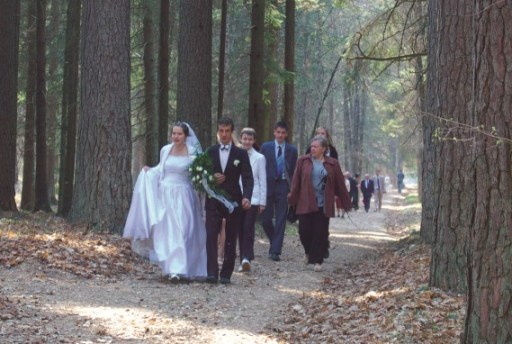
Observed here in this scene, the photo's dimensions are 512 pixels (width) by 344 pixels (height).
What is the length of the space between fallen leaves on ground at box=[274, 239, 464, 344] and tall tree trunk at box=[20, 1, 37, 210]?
48.0ft

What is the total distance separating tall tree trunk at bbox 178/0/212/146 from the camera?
49.0 ft

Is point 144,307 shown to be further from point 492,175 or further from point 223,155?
point 492,175

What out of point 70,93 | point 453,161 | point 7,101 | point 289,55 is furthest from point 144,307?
point 289,55

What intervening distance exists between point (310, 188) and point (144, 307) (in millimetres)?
4639

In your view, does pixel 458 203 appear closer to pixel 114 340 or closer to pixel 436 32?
pixel 436 32

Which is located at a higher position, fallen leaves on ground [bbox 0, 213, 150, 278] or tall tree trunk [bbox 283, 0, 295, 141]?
tall tree trunk [bbox 283, 0, 295, 141]

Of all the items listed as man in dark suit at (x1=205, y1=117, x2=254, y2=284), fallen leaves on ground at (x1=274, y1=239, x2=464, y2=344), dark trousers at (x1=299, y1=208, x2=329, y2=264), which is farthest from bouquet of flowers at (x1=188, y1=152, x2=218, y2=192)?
dark trousers at (x1=299, y1=208, x2=329, y2=264)

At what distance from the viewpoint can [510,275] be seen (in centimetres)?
502

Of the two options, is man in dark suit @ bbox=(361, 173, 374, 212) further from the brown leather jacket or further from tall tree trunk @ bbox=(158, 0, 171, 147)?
the brown leather jacket

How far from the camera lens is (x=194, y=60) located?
15.0 metres

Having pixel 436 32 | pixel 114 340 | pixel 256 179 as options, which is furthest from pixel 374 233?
pixel 114 340

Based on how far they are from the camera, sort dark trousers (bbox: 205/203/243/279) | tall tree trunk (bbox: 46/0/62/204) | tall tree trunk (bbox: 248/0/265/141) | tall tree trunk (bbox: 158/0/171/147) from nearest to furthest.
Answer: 1. dark trousers (bbox: 205/203/243/279)
2. tall tree trunk (bbox: 248/0/265/141)
3. tall tree trunk (bbox: 158/0/171/147)
4. tall tree trunk (bbox: 46/0/62/204)

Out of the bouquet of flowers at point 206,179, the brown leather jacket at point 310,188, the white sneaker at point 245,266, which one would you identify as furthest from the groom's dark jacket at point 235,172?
the brown leather jacket at point 310,188

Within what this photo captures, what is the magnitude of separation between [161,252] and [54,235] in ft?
7.11
